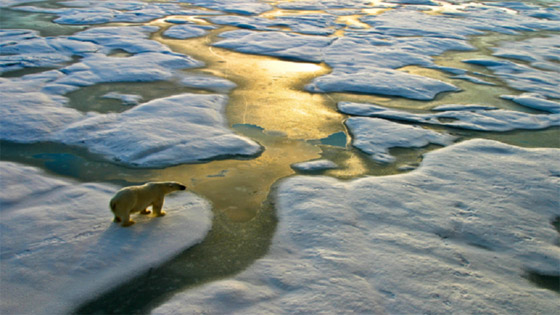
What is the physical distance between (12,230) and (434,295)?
3326 mm

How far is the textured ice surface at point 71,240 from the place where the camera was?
291 centimetres

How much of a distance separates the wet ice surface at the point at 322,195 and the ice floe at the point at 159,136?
0.02 m

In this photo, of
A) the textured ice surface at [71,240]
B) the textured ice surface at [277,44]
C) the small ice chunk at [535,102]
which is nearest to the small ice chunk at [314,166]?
the textured ice surface at [71,240]

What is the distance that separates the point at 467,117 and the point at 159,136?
15.0 feet

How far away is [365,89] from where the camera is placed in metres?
7.63

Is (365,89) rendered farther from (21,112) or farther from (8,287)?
(8,287)

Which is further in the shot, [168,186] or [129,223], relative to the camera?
[168,186]

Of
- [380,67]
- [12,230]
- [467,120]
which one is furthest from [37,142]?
[380,67]

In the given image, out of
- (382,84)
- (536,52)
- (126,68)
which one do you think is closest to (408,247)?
(382,84)

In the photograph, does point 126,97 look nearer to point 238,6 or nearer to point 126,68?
point 126,68

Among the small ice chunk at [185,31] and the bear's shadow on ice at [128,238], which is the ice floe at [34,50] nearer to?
the small ice chunk at [185,31]

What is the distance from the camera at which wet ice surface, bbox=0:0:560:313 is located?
9.89 feet

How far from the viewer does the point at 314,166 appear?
15.9 ft

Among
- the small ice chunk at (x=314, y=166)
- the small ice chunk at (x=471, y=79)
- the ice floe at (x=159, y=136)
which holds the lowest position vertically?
the small ice chunk at (x=314, y=166)
